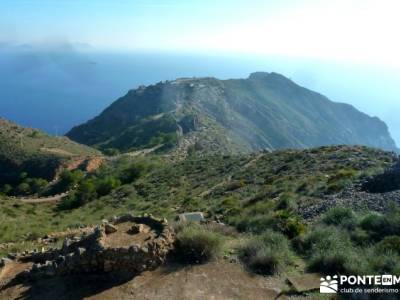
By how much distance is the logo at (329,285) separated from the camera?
8.95m

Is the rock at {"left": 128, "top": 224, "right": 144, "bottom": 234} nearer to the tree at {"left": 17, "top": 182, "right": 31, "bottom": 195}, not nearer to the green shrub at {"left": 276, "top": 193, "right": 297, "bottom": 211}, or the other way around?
the green shrub at {"left": 276, "top": 193, "right": 297, "bottom": 211}

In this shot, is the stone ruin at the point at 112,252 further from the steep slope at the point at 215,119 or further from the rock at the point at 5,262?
the steep slope at the point at 215,119

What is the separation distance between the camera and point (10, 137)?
208ft

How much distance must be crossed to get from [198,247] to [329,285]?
3.28 m

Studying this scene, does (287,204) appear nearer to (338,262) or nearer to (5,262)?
(338,262)

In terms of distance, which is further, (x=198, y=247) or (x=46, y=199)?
(x=46, y=199)

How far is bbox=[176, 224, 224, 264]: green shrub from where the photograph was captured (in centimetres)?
1067

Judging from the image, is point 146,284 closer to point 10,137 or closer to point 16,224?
point 16,224

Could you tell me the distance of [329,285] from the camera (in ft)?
30.0

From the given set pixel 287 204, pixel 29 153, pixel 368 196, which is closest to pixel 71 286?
pixel 287 204

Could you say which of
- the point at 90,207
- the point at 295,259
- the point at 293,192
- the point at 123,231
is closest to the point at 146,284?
the point at 123,231

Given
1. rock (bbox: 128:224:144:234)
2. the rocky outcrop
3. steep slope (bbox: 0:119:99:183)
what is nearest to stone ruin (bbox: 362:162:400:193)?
the rocky outcrop

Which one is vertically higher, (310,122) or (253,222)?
(253,222)

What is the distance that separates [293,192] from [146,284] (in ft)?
37.0
